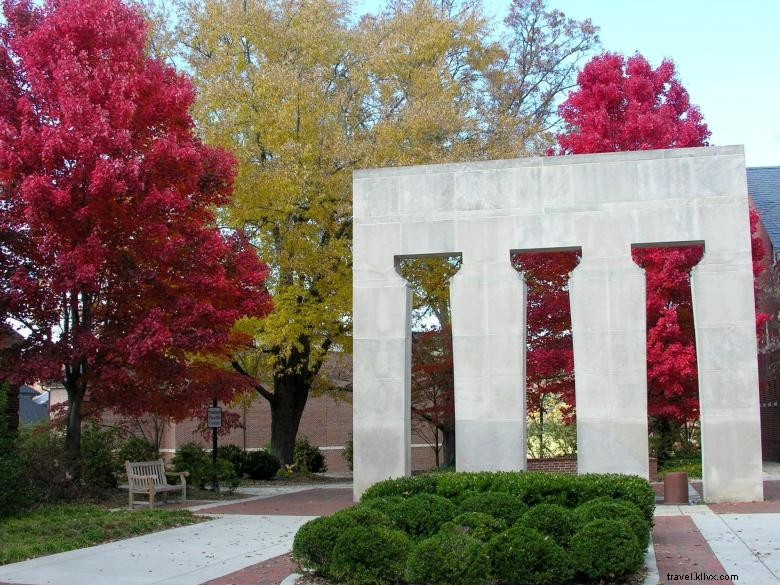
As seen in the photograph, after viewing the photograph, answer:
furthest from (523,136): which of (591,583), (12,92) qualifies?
(591,583)

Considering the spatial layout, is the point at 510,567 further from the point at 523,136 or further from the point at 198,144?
the point at 523,136

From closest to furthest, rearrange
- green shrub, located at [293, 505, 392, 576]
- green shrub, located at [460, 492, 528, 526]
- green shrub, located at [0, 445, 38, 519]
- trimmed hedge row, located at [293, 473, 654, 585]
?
trimmed hedge row, located at [293, 473, 654, 585] → green shrub, located at [293, 505, 392, 576] → green shrub, located at [460, 492, 528, 526] → green shrub, located at [0, 445, 38, 519]

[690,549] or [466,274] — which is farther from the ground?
[466,274]

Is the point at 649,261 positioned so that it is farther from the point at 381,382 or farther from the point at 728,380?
the point at 381,382

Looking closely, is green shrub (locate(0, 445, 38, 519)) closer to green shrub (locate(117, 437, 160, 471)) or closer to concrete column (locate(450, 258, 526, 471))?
green shrub (locate(117, 437, 160, 471))

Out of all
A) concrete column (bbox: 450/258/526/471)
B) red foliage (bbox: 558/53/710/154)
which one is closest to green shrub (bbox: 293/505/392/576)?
concrete column (bbox: 450/258/526/471)

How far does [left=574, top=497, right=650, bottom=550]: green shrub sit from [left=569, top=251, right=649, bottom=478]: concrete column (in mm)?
6198

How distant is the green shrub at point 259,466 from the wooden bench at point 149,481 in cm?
754

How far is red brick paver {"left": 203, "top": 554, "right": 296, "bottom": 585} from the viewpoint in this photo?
33.3ft

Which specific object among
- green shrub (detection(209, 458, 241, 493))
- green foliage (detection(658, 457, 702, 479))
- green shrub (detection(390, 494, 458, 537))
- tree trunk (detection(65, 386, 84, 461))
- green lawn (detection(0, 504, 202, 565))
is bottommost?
green foliage (detection(658, 457, 702, 479))

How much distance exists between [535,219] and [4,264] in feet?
35.3

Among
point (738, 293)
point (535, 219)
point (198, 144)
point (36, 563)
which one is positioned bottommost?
point (36, 563)

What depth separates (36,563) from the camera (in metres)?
11.6

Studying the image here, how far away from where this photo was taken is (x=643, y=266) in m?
24.1
